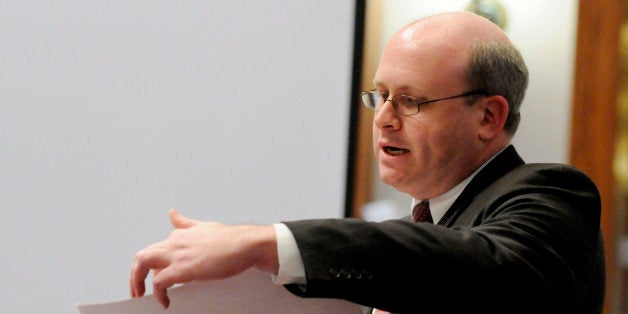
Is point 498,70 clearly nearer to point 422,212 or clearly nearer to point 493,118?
point 493,118

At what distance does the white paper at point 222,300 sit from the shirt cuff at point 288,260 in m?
0.08

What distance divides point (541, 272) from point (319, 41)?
188 cm

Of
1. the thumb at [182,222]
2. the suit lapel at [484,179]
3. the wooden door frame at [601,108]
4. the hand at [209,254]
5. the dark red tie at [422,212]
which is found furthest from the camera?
the wooden door frame at [601,108]

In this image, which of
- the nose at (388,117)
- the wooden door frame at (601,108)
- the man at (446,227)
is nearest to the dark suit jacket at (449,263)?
the man at (446,227)

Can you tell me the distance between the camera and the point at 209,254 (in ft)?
2.75

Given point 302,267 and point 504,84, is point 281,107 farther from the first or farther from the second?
point 302,267

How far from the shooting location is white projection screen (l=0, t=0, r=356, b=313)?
2.32 meters

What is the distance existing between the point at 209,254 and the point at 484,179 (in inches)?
22.7

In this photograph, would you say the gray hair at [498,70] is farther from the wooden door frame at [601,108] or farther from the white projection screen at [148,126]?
the white projection screen at [148,126]

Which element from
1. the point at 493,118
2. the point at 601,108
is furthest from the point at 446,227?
the point at 601,108

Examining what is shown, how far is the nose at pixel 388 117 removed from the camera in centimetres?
134

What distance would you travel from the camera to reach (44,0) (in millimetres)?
2346

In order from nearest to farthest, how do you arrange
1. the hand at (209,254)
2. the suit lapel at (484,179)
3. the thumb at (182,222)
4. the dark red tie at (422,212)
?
the hand at (209,254) → the thumb at (182,222) → the suit lapel at (484,179) → the dark red tie at (422,212)

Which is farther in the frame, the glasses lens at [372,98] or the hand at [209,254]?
the glasses lens at [372,98]
